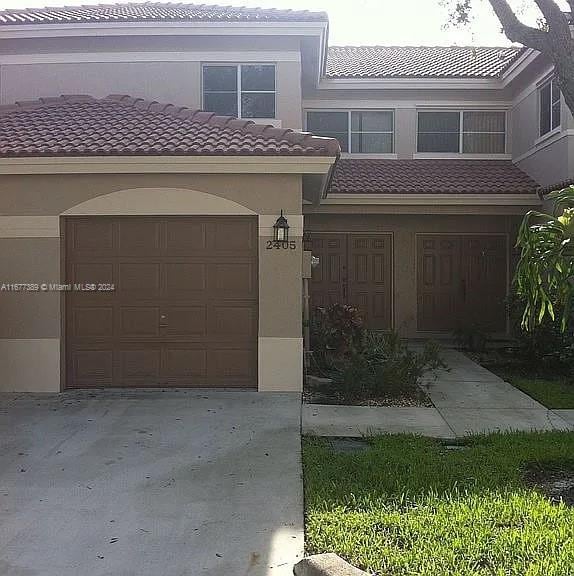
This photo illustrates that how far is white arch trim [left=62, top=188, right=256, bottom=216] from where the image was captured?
9.77 m

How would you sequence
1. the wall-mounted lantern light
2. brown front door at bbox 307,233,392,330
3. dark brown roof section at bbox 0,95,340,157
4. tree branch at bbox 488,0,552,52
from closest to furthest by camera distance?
tree branch at bbox 488,0,552,52, dark brown roof section at bbox 0,95,340,157, the wall-mounted lantern light, brown front door at bbox 307,233,392,330

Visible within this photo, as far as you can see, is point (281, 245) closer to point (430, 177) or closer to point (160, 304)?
point (160, 304)

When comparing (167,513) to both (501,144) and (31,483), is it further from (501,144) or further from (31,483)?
(501,144)

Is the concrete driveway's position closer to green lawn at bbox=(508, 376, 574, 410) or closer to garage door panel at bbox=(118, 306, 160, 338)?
garage door panel at bbox=(118, 306, 160, 338)

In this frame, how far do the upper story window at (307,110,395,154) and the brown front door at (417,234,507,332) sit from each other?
8.46 feet

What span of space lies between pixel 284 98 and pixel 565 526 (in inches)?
403

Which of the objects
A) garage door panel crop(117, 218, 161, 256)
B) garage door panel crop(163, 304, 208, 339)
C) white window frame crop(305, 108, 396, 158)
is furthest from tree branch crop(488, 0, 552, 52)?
white window frame crop(305, 108, 396, 158)

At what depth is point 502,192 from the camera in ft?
48.4

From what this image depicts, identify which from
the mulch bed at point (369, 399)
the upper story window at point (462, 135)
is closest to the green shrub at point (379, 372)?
the mulch bed at point (369, 399)

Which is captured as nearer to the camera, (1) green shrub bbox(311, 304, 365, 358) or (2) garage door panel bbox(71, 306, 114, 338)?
(2) garage door panel bbox(71, 306, 114, 338)

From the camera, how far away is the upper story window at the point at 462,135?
17.0m

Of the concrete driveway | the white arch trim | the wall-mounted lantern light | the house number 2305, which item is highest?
the white arch trim

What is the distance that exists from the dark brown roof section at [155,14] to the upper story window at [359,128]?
367cm

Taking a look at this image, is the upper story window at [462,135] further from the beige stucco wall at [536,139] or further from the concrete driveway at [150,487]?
the concrete driveway at [150,487]
